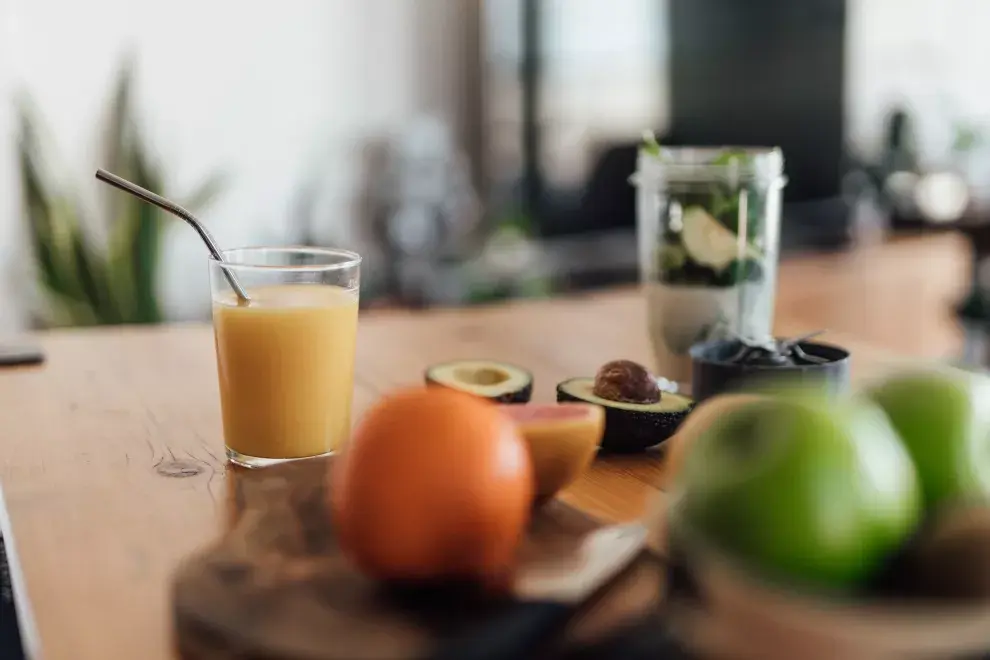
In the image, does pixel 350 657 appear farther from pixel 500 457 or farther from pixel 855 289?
pixel 855 289

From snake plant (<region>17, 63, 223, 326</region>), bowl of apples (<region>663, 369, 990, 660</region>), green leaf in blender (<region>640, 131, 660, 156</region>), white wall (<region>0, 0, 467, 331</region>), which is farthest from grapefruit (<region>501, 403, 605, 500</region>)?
white wall (<region>0, 0, 467, 331</region>)

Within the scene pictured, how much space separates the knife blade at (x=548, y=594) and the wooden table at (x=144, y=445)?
123mm

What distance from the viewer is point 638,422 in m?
0.83

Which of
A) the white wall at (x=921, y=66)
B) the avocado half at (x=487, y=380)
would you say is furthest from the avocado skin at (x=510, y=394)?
the white wall at (x=921, y=66)

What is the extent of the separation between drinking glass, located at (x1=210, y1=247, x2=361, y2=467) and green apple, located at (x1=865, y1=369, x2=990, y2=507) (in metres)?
0.42

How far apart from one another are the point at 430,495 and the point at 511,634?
74 mm

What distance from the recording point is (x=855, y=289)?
3.18 metres

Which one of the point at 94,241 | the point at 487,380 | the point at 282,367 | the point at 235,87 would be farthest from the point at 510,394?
the point at 235,87

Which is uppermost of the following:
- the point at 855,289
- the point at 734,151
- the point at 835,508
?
the point at 734,151

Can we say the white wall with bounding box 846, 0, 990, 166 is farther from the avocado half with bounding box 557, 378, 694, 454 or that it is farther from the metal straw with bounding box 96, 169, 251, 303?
the metal straw with bounding box 96, 169, 251, 303

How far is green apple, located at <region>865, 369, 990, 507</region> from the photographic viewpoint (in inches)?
22.1

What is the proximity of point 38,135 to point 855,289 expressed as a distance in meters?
2.24

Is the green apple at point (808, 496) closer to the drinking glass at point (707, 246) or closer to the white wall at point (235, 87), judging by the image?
the drinking glass at point (707, 246)

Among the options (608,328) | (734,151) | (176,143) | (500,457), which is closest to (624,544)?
(500,457)
